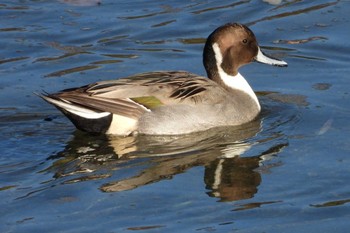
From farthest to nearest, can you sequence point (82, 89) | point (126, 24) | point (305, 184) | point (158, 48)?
1. point (126, 24)
2. point (158, 48)
3. point (82, 89)
4. point (305, 184)

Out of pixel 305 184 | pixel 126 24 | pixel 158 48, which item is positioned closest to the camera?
pixel 305 184

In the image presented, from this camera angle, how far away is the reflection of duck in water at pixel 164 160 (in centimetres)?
833

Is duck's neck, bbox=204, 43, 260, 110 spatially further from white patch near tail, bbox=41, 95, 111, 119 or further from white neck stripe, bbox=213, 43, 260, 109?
white patch near tail, bbox=41, 95, 111, 119

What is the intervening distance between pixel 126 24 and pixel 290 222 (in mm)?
5923

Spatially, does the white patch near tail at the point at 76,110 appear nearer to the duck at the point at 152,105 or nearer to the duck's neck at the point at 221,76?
the duck at the point at 152,105

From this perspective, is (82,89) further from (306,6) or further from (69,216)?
(306,6)

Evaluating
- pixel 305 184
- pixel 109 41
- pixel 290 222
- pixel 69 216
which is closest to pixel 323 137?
pixel 305 184

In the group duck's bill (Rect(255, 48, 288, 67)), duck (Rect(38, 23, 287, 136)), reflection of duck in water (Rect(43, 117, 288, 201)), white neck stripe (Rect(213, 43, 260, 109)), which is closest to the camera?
reflection of duck in water (Rect(43, 117, 288, 201))

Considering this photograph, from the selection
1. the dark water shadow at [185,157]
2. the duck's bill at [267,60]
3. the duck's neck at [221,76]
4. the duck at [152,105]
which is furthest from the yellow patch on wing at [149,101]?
the duck's bill at [267,60]

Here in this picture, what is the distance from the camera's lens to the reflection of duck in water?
8.33 metres

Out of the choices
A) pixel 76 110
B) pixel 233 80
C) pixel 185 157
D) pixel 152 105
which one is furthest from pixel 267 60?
pixel 76 110

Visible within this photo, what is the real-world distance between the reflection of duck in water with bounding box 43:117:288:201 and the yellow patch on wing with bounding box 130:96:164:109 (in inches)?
11.2

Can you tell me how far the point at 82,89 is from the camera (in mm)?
9594

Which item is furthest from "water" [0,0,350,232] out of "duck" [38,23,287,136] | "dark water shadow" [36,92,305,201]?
"duck" [38,23,287,136]
